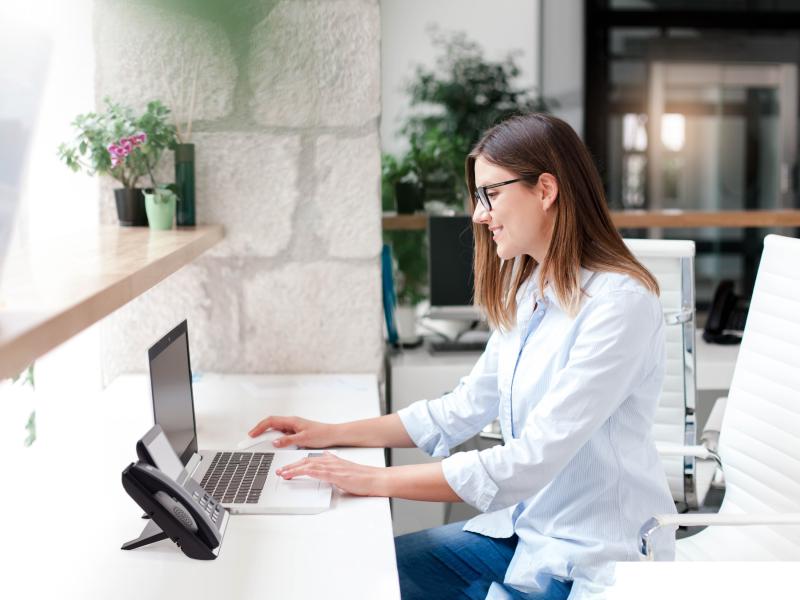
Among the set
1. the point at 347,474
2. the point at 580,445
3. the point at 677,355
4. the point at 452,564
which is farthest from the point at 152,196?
the point at 677,355

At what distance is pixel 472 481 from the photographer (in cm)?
155

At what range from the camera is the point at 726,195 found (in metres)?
5.32

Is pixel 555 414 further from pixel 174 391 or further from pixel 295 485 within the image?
pixel 174 391

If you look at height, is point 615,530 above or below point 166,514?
below

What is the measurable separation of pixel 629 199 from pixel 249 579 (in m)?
4.38

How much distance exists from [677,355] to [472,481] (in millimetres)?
1047

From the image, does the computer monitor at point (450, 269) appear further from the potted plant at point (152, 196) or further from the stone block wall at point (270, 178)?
the potted plant at point (152, 196)

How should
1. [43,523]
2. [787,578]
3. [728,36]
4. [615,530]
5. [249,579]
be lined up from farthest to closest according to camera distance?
[728,36] < [615,530] < [43,523] < [249,579] < [787,578]

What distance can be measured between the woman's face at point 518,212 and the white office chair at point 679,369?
0.71m

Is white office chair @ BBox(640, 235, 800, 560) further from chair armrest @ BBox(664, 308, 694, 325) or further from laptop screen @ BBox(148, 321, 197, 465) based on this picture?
laptop screen @ BBox(148, 321, 197, 465)

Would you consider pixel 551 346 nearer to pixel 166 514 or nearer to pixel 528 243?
pixel 528 243

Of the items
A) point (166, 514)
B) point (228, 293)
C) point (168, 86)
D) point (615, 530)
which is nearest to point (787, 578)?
point (615, 530)

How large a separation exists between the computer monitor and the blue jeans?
4.07ft

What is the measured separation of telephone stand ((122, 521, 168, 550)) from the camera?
1.39 metres
